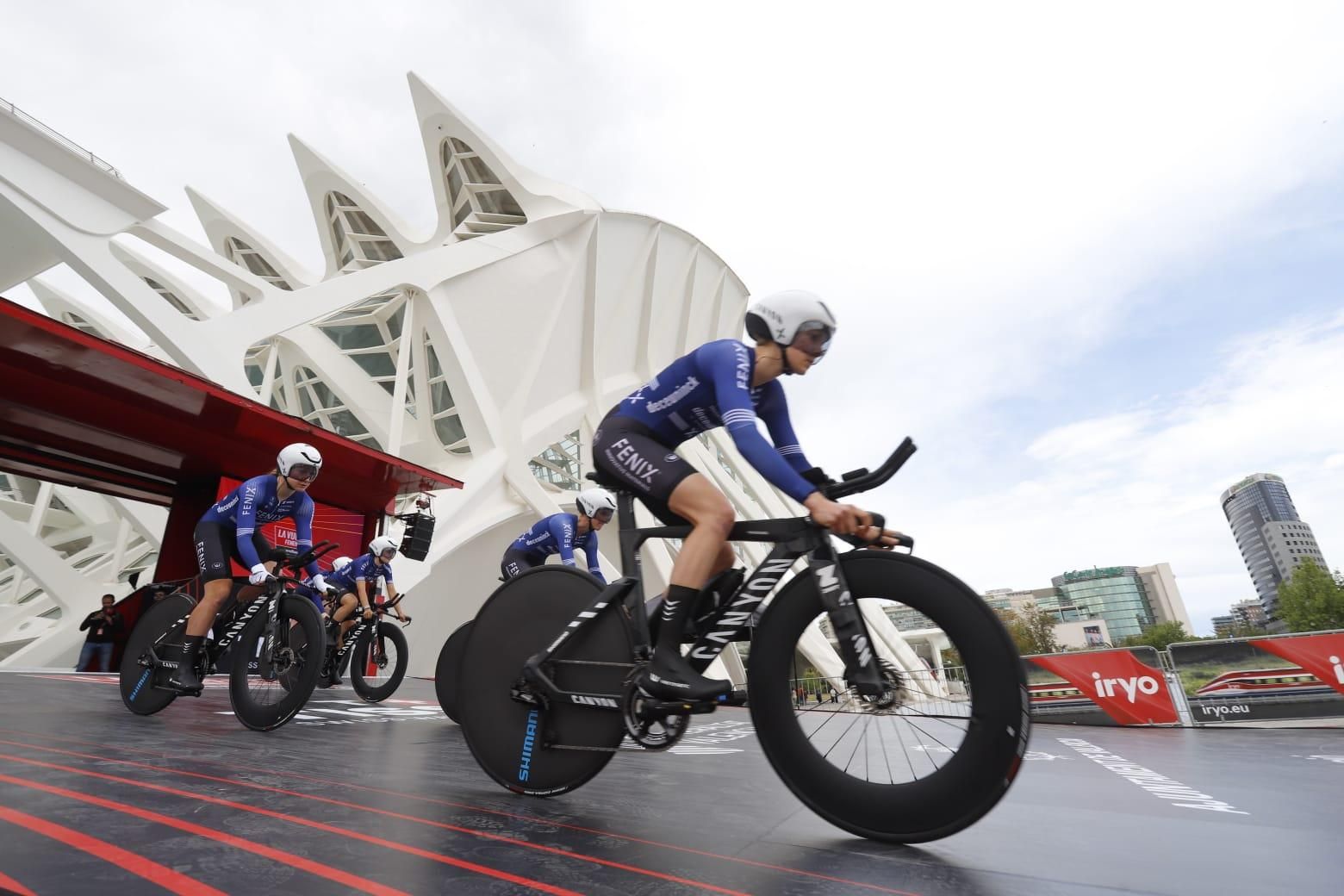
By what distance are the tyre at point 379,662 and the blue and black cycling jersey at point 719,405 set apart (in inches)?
241

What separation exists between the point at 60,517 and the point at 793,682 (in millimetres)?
42043

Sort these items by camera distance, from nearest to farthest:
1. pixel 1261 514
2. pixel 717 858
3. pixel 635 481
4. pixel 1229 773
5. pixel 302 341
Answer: pixel 717 858
pixel 635 481
pixel 1229 773
pixel 302 341
pixel 1261 514

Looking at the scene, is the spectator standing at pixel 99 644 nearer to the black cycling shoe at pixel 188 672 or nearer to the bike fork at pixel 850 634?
the black cycling shoe at pixel 188 672

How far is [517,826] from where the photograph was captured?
2031 millimetres

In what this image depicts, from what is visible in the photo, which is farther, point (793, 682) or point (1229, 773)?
point (1229, 773)

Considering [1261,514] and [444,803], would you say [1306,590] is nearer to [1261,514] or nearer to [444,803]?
[444,803]

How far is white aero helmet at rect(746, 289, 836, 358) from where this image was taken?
2449mm

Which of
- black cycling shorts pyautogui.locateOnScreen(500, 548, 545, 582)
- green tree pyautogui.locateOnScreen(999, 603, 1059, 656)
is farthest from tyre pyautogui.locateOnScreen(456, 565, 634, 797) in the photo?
green tree pyautogui.locateOnScreen(999, 603, 1059, 656)

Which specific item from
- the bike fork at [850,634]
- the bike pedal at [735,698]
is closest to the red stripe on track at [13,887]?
the bike pedal at [735,698]

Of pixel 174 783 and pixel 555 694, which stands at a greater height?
pixel 555 694

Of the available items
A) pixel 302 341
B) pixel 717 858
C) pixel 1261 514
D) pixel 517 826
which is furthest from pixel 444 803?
pixel 1261 514

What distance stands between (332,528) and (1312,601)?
56565mm

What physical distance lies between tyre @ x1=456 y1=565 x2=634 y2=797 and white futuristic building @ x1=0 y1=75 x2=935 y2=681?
9110mm

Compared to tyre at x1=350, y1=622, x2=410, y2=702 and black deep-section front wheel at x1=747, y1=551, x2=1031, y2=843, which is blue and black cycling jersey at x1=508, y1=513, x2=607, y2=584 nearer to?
tyre at x1=350, y1=622, x2=410, y2=702
